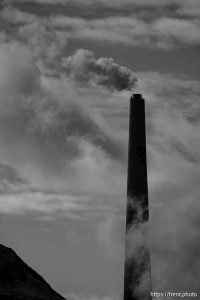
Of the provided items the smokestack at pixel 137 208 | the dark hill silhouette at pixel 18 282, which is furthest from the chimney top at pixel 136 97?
the dark hill silhouette at pixel 18 282

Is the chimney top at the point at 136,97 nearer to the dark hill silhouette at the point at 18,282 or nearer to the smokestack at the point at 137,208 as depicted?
the smokestack at the point at 137,208

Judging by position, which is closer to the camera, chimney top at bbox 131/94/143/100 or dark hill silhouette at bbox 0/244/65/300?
dark hill silhouette at bbox 0/244/65/300

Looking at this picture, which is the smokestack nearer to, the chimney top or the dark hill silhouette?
the chimney top

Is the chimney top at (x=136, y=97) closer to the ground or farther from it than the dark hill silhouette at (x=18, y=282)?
farther from it

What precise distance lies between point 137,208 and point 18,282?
12.7 m

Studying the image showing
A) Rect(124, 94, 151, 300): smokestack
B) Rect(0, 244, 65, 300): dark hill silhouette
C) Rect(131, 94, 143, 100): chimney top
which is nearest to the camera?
Rect(0, 244, 65, 300): dark hill silhouette

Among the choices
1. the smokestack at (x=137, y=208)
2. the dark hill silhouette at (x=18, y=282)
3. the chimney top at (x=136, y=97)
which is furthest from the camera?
the chimney top at (x=136, y=97)

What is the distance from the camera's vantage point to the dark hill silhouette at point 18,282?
56844 millimetres

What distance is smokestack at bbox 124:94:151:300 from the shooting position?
194ft

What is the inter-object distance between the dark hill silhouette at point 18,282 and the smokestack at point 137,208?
25.5 ft

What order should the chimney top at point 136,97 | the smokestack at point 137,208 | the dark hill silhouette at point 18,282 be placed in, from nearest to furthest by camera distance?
the dark hill silhouette at point 18,282 < the smokestack at point 137,208 < the chimney top at point 136,97

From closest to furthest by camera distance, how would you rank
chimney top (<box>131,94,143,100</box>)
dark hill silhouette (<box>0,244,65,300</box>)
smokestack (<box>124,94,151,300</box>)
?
dark hill silhouette (<box>0,244,65,300</box>)
smokestack (<box>124,94,151,300</box>)
chimney top (<box>131,94,143,100</box>)

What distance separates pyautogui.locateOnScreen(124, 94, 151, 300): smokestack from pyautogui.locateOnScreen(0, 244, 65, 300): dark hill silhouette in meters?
7.77

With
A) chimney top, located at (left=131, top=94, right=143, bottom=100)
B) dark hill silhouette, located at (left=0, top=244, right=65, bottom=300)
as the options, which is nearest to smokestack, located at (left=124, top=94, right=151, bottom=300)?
chimney top, located at (left=131, top=94, right=143, bottom=100)
